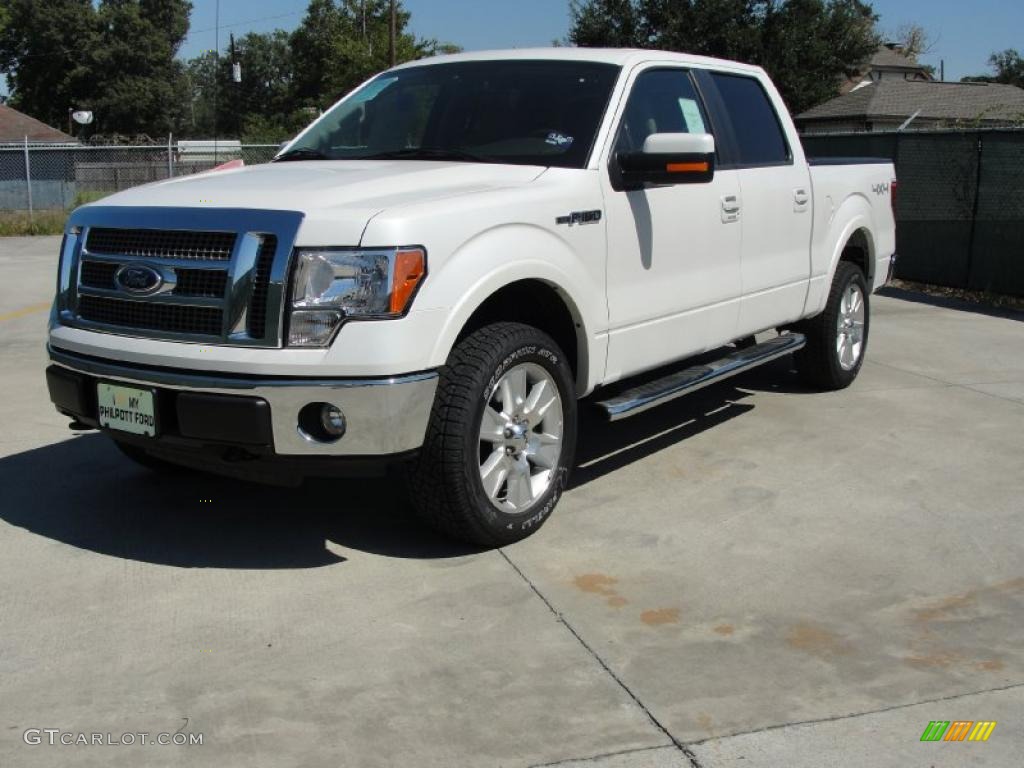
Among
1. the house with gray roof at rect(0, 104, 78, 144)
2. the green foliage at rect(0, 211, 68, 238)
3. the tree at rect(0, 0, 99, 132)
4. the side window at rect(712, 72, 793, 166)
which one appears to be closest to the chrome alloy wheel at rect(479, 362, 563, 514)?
the side window at rect(712, 72, 793, 166)

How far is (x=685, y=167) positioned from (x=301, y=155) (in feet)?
6.44

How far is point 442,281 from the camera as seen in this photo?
4.03 meters

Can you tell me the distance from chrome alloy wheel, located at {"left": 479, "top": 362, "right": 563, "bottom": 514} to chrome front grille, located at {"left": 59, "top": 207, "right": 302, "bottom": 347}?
0.96 m

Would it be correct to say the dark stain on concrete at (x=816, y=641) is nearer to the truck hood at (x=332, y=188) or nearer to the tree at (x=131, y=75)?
the truck hood at (x=332, y=188)

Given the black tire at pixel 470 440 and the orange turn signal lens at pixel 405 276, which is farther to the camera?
the black tire at pixel 470 440

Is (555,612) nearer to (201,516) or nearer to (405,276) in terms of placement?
(405,276)

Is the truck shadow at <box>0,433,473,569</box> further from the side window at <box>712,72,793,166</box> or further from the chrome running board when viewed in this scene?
the side window at <box>712,72,793,166</box>

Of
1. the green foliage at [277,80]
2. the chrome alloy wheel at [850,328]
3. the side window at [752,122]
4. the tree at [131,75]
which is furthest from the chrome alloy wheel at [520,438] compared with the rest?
the tree at [131,75]

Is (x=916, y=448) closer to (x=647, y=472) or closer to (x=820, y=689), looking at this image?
(x=647, y=472)

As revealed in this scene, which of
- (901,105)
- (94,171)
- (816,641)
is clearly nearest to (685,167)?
(816,641)

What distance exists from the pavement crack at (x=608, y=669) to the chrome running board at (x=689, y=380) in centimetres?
89

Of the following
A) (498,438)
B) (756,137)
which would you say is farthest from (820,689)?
(756,137)

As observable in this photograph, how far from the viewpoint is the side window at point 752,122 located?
6.12 metres

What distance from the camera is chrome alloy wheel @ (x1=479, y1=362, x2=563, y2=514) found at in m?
4.39
